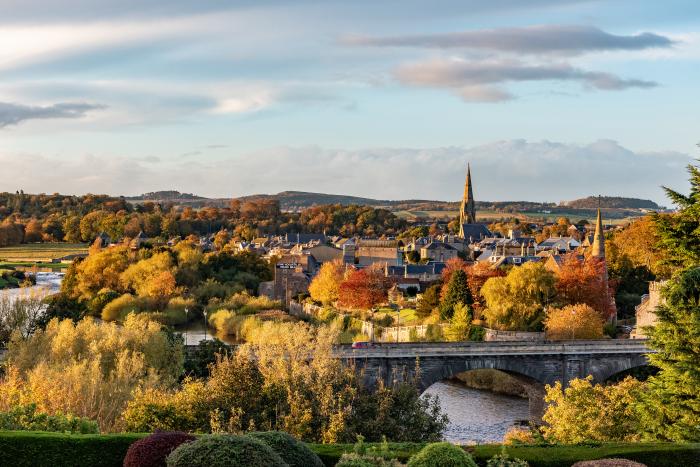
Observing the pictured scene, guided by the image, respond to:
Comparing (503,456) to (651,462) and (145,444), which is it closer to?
(651,462)

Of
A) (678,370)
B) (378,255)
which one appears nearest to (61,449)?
(678,370)

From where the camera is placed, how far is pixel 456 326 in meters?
61.2

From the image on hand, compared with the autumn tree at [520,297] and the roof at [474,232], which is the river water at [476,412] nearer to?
the autumn tree at [520,297]

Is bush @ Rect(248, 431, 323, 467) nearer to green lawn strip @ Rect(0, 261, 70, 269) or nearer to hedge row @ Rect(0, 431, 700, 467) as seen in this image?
hedge row @ Rect(0, 431, 700, 467)

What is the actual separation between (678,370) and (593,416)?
16.0ft

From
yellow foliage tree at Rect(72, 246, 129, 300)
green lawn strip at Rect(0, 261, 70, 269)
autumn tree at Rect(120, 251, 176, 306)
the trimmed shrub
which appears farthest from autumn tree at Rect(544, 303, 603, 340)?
green lawn strip at Rect(0, 261, 70, 269)

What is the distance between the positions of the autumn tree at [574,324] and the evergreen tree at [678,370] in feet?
103

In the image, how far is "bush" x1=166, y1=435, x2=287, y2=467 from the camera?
15.2 meters

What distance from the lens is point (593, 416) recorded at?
31.2m

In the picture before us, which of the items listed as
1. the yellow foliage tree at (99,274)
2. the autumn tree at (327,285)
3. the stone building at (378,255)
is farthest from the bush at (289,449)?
the stone building at (378,255)

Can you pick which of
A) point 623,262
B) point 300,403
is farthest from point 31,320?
point 623,262

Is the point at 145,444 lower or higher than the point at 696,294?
lower

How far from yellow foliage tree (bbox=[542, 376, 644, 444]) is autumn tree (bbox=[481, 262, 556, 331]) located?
31.8 metres

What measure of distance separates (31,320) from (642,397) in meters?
42.8
